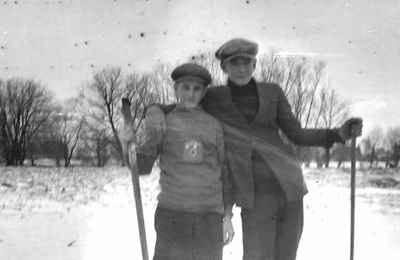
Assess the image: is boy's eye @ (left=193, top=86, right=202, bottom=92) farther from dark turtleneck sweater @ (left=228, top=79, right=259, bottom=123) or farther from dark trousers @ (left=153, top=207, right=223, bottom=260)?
dark trousers @ (left=153, top=207, right=223, bottom=260)

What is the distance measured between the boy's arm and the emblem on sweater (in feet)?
0.39

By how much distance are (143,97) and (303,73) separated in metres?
5.53

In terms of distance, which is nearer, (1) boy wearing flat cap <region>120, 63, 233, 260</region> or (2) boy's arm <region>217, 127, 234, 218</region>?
(1) boy wearing flat cap <region>120, 63, 233, 260</region>

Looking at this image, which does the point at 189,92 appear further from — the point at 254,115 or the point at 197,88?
the point at 254,115

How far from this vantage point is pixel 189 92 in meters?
2.27

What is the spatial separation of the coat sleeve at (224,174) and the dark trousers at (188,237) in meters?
0.15

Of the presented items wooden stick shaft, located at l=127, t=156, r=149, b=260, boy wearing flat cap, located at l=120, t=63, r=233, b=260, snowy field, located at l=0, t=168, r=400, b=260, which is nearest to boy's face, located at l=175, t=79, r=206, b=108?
boy wearing flat cap, located at l=120, t=63, r=233, b=260

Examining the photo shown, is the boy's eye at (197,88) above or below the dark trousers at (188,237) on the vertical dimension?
above

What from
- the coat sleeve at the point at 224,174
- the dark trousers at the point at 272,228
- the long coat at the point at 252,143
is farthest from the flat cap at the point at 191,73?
the dark trousers at the point at 272,228

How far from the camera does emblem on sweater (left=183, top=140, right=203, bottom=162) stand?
7.14 feet

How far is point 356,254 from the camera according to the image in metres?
4.12

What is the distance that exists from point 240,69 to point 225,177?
1.88 ft

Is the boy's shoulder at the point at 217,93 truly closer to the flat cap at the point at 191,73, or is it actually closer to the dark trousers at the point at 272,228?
the flat cap at the point at 191,73

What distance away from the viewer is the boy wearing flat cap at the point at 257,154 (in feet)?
7.36
